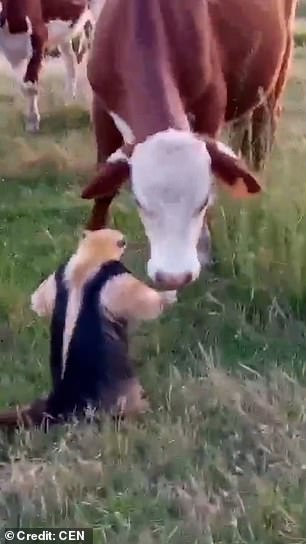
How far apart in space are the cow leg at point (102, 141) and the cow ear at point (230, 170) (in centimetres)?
26

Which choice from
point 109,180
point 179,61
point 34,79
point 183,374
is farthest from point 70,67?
point 183,374

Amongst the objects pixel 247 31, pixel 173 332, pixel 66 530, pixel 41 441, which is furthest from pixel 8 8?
pixel 66 530

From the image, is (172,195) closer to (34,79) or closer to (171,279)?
(171,279)

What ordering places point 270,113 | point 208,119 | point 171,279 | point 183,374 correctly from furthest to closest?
point 270,113 → point 208,119 → point 183,374 → point 171,279

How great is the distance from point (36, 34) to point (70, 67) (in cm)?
15

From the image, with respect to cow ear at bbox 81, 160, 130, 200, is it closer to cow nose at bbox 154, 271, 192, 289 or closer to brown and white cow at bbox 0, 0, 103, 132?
cow nose at bbox 154, 271, 192, 289

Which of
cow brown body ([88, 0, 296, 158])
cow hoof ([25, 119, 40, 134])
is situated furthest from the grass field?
cow brown body ([88, 0, 296, 158])

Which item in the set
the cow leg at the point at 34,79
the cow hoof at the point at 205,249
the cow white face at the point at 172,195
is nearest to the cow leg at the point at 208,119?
the cow hoof at the point at 205,249

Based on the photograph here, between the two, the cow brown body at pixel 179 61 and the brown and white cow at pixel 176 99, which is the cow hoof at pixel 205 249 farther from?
the cow brown body at pixel 179 61

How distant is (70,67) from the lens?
1.87m

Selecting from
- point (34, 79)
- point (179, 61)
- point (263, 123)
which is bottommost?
point (263, 123)

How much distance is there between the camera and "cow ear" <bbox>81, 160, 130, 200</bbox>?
52.5 inches

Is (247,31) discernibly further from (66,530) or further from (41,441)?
(66,530)

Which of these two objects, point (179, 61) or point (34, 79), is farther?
point (34, 79)
